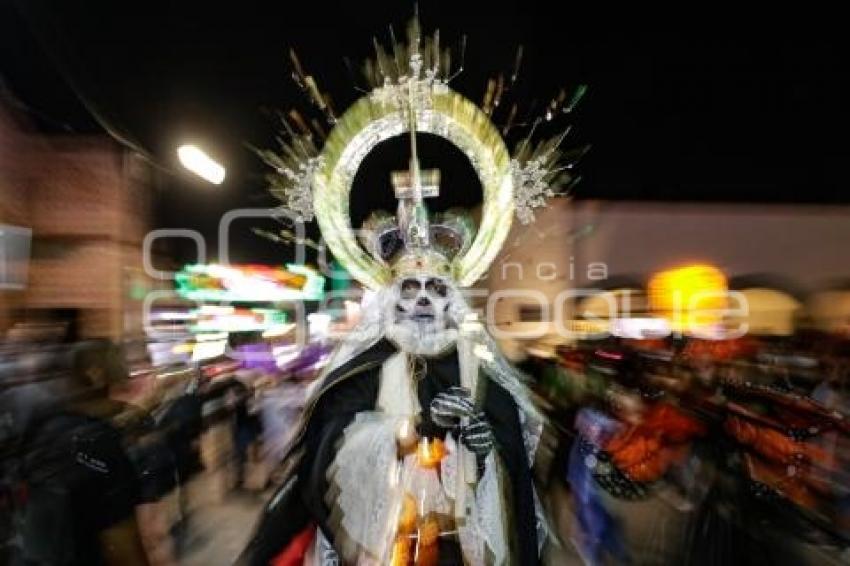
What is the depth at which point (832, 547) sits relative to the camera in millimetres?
4031

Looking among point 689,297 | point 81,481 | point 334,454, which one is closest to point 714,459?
point 334,454

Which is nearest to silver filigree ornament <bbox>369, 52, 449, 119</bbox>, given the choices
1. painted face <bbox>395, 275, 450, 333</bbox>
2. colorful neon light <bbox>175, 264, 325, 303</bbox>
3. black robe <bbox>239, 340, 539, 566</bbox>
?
painted face <bbox>395, 275, 450, 333</bbox>

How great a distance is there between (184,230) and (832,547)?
10857 mm

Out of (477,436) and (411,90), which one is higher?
(411,90)

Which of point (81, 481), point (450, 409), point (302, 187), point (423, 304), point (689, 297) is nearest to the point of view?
point (450, 409)

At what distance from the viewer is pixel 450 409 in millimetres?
2729

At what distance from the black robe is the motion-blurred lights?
5619mm

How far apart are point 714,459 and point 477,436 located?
59.2 inches

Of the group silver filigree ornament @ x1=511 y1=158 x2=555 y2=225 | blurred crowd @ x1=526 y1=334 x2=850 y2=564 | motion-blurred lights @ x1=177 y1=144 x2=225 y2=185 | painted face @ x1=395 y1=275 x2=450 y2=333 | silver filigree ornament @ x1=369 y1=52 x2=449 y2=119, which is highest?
motion-blurred lights @ x1=177 y1=144 x2=225 y2=185

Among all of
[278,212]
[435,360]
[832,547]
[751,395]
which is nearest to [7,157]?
[278,212]

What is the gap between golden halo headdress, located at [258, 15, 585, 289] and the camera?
3.38 metres

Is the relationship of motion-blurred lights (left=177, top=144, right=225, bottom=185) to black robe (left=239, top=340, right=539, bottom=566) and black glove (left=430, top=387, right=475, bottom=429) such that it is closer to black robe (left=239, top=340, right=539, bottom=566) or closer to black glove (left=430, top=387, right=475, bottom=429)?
black robe (left=239, top=340, right=539, bottom=566)

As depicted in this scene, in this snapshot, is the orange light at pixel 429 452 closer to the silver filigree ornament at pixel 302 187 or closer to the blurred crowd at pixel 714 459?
the silver filigree ornament at pixel 302 187

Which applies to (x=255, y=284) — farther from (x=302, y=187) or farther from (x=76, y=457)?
(x=76, y=457)
